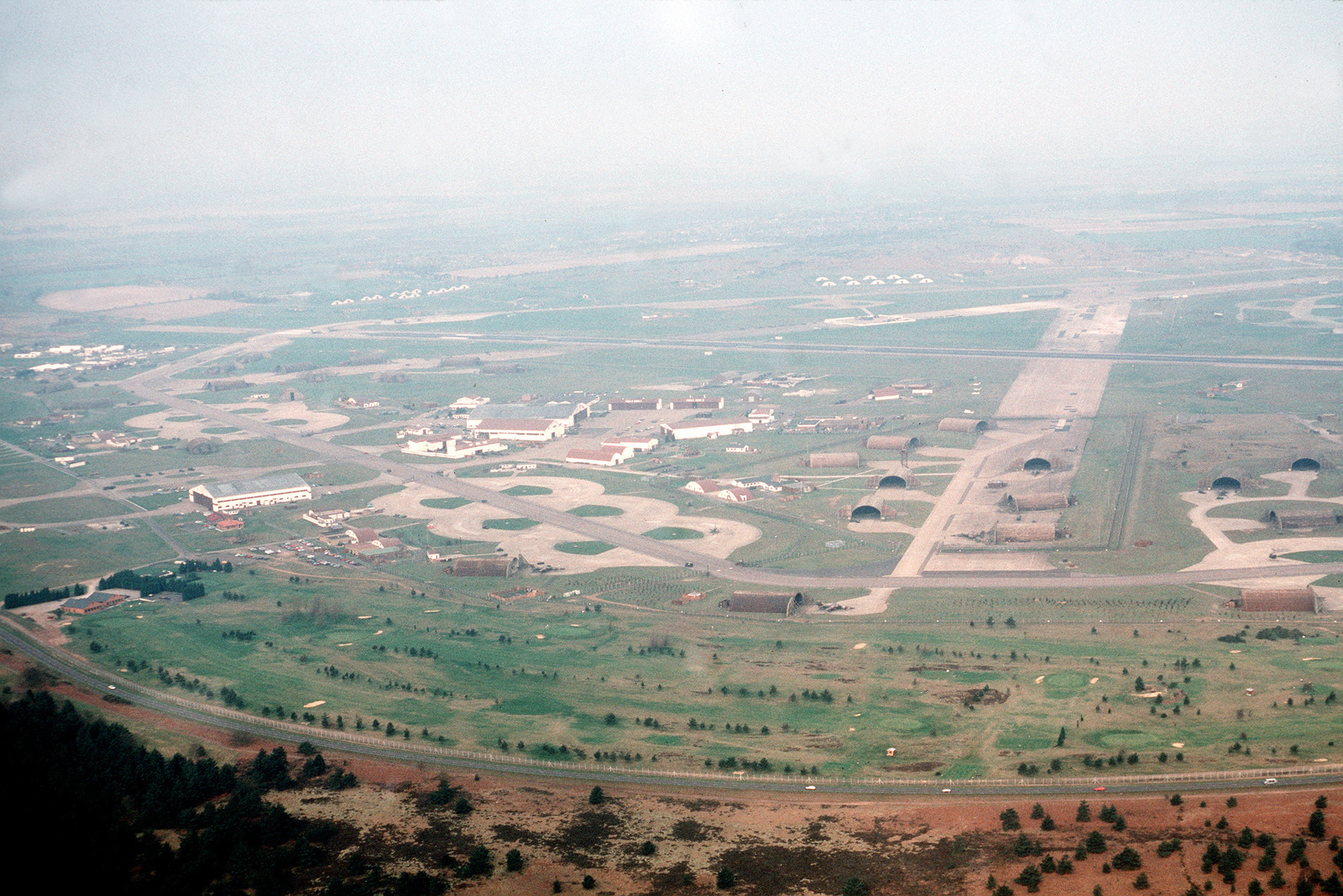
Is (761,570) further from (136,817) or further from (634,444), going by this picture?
(136,817)

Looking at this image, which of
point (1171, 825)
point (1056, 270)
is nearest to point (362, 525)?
point (1171, 825)

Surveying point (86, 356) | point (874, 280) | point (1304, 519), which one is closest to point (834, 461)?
point (1304, 519)

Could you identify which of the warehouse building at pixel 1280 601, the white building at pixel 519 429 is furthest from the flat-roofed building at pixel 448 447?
the warehouse building at pixel 1280 601

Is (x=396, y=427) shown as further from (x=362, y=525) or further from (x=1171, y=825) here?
(x=1171, y=825)

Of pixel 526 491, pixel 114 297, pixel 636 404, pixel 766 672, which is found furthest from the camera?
pixel 114 297

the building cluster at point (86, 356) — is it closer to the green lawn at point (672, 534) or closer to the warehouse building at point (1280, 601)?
the green lawn at point (672, 534)

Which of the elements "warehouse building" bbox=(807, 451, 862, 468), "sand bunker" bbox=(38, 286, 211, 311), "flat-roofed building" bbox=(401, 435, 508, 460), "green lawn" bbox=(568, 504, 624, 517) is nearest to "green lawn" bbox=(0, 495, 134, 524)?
"flat-roofed building" bbox=(401, 435, 508, 460)
